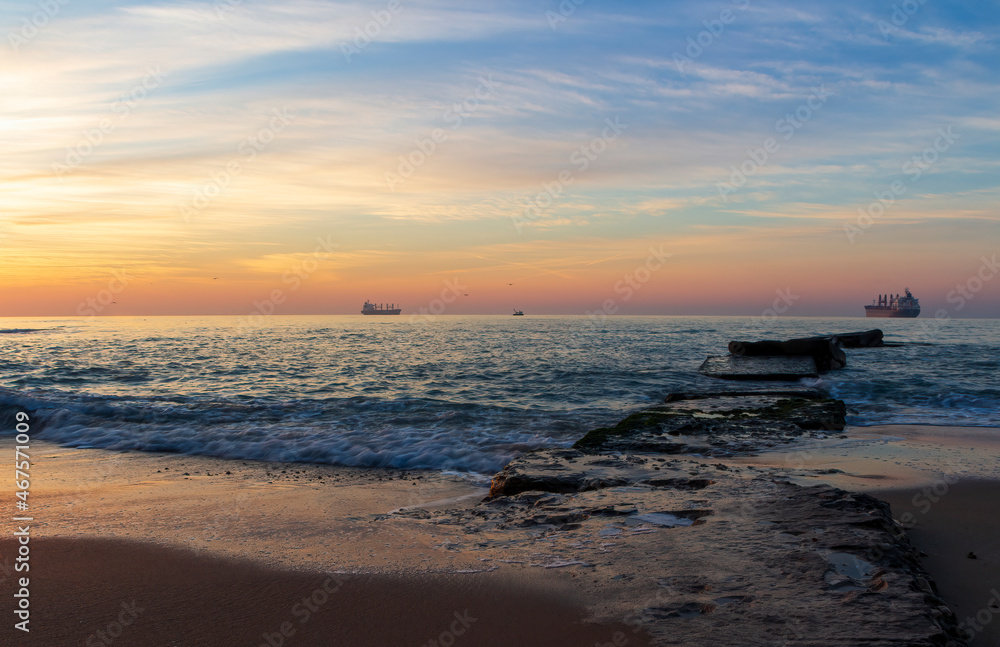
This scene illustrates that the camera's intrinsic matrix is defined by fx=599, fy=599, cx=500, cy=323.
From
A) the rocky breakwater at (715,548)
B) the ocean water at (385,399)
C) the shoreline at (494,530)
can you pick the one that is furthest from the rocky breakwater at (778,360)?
the rocky breakwater at (715,548)

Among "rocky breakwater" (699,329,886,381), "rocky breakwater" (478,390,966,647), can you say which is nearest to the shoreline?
"rocky breakwater" (478,390,966,647)

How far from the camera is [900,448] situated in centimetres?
943

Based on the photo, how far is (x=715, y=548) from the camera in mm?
4496

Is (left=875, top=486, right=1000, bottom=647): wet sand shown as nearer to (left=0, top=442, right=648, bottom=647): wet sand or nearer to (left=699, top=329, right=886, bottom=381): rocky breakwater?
(left=0, top=442, right=648, bottom=647): wet sand

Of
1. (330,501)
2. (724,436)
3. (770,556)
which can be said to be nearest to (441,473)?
(330,501)

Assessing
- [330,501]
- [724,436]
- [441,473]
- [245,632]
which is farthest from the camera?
[724,436]

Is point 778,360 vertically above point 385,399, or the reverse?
point 778,360

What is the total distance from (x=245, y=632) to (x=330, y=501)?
10.9 feet

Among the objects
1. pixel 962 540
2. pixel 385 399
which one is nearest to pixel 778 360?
pixel 385 399

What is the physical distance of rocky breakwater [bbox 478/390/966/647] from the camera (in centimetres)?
338

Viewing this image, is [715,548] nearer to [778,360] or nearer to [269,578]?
[269,578]

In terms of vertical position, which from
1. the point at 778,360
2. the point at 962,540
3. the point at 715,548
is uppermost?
the point at 715,548

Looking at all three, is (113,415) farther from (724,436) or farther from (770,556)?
(770,556)

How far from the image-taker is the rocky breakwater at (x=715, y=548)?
338 centimetres
